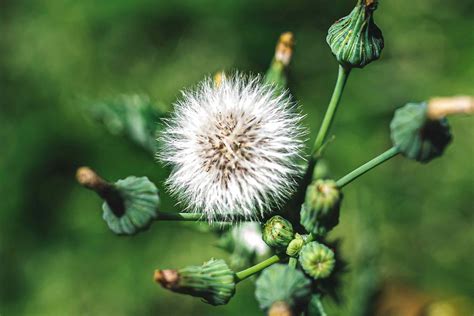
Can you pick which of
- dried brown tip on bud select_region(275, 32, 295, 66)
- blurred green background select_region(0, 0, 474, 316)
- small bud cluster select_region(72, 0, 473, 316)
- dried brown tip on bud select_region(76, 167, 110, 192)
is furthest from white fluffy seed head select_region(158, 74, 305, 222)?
blurred green background select_region(0, 0, 474, 316)

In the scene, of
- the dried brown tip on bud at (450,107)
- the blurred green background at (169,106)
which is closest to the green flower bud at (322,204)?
the dried brown tip on bud at (450,107)

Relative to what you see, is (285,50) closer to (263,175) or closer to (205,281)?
(263,175)

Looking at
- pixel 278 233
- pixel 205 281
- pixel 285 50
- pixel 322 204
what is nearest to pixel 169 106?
pixel 285 50

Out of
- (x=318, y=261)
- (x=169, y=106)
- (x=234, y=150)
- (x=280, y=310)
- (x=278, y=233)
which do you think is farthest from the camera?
(x=169, y=106)

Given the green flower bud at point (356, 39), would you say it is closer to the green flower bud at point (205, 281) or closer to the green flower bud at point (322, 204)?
the green flower bud at point (322, 204)

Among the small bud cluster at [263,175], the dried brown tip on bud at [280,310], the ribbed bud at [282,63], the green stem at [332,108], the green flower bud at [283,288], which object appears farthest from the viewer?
the ribbed bud at [282,63]

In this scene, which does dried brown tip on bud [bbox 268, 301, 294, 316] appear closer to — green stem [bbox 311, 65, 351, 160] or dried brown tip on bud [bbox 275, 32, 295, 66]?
green stem [bbox 311, 65, 351, 160]
